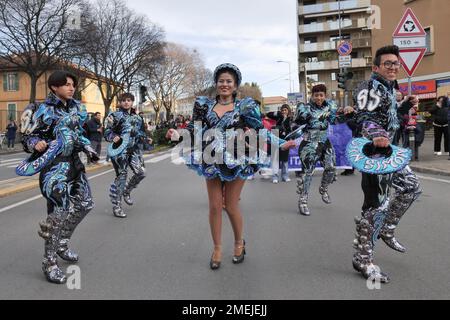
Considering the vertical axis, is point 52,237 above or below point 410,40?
below

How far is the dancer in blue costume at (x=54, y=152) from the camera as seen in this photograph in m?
4.18

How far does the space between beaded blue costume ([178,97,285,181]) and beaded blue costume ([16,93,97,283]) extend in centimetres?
107

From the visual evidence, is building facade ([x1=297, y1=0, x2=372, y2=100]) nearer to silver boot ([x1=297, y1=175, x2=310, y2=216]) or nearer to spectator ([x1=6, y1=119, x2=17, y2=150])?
spectator ([x1=6, y1=119, x2=17, y2=150])

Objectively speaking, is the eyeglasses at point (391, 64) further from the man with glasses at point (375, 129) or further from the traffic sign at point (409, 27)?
the traffic sign at point (409, 27)

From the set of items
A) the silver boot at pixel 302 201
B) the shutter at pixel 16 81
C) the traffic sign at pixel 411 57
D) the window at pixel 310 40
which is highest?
the window at pixel 310 40

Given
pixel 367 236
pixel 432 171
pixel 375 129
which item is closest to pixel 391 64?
pixel 375 129

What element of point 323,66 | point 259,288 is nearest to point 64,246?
point 259,288

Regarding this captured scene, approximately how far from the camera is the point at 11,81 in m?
55.2

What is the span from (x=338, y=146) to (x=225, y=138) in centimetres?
902

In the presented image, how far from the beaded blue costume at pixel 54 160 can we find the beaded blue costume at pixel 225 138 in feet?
3.51

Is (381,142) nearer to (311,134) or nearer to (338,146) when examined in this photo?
(311,134)

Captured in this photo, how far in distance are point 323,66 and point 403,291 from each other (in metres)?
64.1

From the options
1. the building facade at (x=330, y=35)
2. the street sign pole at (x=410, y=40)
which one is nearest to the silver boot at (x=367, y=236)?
the street sign pole at (x=410, y=40)
